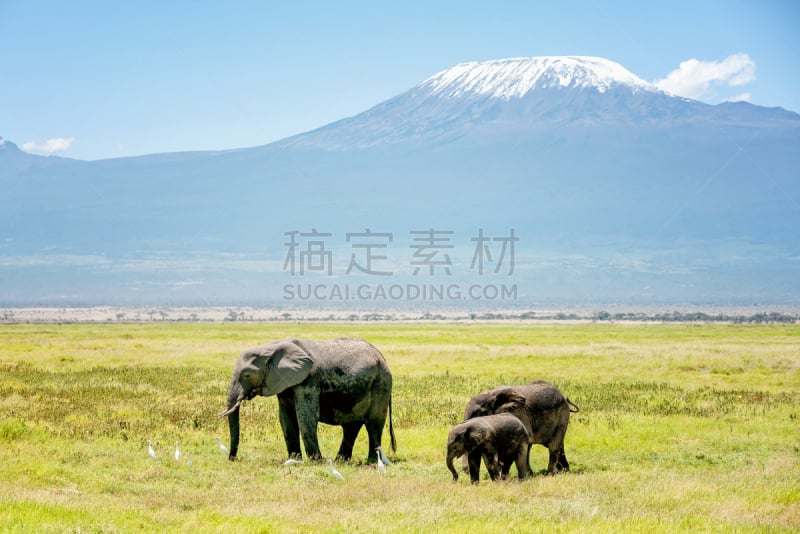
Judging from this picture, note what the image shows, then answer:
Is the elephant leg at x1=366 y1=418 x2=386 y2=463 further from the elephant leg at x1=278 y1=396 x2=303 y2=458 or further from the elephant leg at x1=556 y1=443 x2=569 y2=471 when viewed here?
the elephant leg at x1=556 y1=443 x2=569 y2=471

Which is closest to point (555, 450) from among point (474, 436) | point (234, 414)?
point (474, 436)

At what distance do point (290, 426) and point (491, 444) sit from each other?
4.98 metres

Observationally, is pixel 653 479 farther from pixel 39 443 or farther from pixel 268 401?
pixel 268 401

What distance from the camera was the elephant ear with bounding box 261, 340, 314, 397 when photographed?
60.4ft

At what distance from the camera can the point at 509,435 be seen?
1575 cm

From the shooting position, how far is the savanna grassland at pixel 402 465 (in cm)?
1310

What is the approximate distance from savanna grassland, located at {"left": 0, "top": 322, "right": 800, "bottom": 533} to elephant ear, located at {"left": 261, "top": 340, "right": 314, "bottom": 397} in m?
1.45

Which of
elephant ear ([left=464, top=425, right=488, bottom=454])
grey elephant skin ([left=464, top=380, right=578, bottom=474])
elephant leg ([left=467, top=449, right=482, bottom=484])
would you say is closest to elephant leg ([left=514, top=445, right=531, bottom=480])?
grey elephant skin ([left=464, top=380, right=578, bottom=474])

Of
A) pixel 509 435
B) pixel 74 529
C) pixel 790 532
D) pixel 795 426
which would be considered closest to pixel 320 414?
pixel 509 435

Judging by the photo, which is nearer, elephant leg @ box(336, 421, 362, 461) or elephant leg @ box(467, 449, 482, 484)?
elephant leg @ box(467, 449, 482, 484)

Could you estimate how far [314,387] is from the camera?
61.4ft

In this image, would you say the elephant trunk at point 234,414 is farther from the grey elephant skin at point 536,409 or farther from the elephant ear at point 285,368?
the grey elephant skin at point 536,409

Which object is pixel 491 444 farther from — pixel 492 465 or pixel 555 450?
pixel 555 450

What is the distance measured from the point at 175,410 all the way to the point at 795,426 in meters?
15.3
